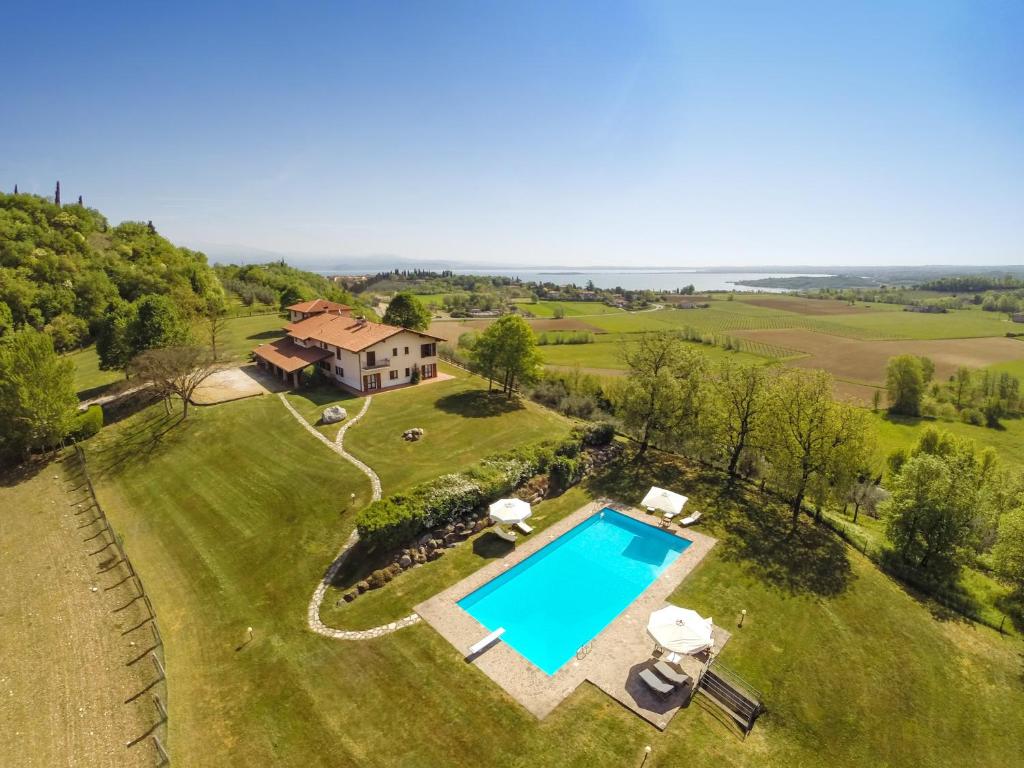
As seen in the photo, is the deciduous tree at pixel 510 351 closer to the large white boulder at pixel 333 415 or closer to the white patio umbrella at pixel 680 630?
the large white boulder at pixel 333 415

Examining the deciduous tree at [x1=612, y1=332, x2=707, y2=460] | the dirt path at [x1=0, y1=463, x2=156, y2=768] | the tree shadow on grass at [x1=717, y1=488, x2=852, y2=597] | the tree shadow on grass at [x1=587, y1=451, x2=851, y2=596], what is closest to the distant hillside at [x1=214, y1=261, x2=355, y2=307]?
the dirt path at [x1=0, y1=463, x2=156, y2=768]

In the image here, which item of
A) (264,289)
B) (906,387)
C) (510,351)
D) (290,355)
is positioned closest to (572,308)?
(264,289)

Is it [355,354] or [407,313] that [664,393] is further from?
[407,313]

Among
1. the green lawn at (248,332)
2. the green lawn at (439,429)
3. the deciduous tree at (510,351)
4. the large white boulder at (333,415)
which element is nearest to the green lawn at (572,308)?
the green lawn at (248,332)

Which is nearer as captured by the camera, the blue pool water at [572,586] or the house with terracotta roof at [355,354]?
the blue pool water at [572,586]

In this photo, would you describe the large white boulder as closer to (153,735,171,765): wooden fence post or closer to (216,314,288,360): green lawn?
(153,735,171,765): wooden fence post

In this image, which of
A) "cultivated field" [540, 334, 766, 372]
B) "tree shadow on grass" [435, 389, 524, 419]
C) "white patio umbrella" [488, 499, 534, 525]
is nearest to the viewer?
"white patio umbrella" [488, 499, 534, 525]

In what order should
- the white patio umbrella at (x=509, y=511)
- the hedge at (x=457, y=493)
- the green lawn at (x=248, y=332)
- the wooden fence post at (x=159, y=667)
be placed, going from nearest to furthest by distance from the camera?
1. the wooden fence post at (x=159, y=667)
2. the hedge at (x=457, y=493)
3. the white patio umbrella at (x=509, y=511)
4. the green lawn at (x=248, y=332)
